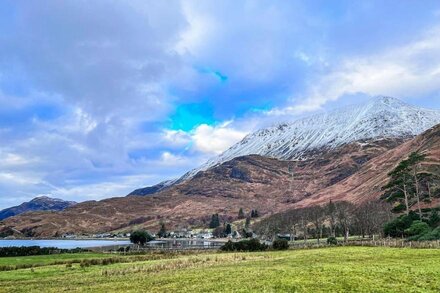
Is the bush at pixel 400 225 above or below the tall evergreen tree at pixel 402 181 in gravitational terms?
below

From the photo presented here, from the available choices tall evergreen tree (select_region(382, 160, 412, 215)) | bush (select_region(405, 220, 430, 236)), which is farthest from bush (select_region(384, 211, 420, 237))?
bush (select_region(405, 220, 430, 236))

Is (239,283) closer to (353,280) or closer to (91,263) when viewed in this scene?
(353,280)

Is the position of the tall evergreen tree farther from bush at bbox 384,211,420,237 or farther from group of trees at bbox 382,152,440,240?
bush at bbox 384,211,420,237

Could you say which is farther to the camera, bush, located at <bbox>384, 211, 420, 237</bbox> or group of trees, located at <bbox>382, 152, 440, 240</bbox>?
bush, located at <bbox>384, 211, 420, 237</bbox>

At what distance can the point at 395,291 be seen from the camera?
1262 inches

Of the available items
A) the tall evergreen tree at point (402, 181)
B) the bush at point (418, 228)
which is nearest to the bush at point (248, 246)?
the bush at point (418, 228)

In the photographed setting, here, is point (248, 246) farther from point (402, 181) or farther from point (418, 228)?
point (402, 181)

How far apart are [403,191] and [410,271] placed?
95.8 metres

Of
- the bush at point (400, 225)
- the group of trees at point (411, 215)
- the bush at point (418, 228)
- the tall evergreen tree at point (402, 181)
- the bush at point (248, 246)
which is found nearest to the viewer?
the bush at point (418, 228)

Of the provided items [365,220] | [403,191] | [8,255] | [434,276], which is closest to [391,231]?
[403,191]

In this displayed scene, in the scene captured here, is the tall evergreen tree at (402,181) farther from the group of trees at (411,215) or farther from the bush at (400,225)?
the bush at (400,225)

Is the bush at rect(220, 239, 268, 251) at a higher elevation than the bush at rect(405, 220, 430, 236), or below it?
below

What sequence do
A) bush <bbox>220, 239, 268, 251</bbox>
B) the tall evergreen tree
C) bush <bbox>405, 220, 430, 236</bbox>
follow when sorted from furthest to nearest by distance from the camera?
the tall evergreen tree, bush <bbox>220, 239, 268, 251</bbox>, bush <bbox>405, 220, 430, 236</bbox>

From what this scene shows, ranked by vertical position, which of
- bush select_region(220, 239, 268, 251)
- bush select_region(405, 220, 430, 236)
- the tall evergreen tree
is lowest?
bush select_region(220, 239, 268, 251)
